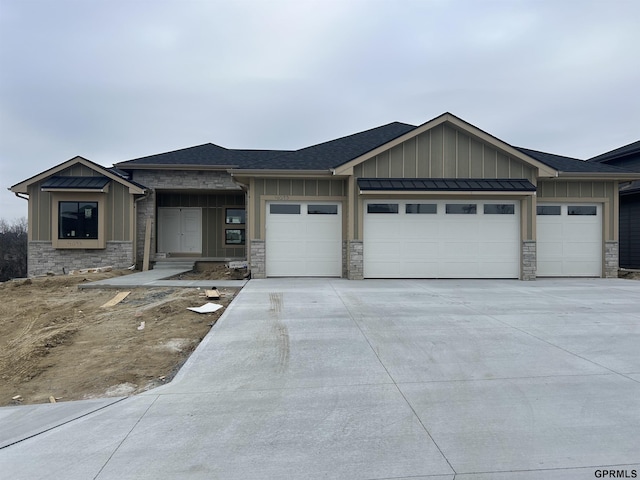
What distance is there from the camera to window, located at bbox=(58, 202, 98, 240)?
15773 millimetres

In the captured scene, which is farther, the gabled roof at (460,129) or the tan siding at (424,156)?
the tan siding at (424,156)

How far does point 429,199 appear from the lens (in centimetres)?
1234

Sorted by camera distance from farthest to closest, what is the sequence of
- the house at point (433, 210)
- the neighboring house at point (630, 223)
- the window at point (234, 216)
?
1. the window at point (234, 216)
2. the neighboring house at point (630, 223)
3. the house at point (433, 210)

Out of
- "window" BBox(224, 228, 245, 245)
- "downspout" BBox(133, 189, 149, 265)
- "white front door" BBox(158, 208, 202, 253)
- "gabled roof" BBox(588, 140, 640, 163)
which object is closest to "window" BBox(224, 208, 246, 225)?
"window" BBox(224, 228, 245, 245)

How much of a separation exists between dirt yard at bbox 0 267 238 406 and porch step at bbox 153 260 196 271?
267 inches

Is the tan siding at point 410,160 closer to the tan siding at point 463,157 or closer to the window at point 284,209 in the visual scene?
the tan siding at point 463,157

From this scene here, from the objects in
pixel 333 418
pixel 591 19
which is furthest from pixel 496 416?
pixel 591 19

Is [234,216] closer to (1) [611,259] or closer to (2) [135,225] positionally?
(2) [135,225]

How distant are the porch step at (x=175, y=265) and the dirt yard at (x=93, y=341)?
6778 mm

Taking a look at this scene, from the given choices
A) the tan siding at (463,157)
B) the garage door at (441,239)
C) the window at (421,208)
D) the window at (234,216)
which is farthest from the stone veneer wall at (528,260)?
the window at (234,216)

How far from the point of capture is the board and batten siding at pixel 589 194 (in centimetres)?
1312

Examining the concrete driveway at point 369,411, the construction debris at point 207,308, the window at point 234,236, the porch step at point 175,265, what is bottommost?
the concrete driveway at point 369,411

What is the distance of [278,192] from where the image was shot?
12477 millimetres

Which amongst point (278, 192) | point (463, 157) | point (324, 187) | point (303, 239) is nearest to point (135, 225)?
point (278, 192)
